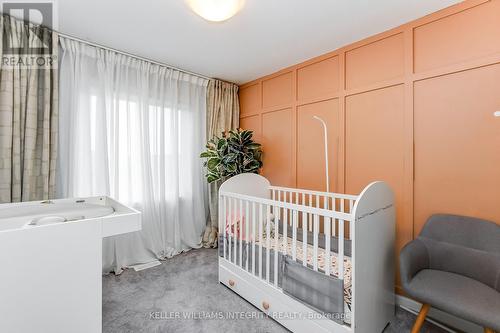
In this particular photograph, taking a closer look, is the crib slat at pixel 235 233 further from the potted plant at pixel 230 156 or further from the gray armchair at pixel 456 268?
the gray armchair at pixel 456 268

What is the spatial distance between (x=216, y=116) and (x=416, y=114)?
240cm

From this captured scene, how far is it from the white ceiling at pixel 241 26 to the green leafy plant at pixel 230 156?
96 cm

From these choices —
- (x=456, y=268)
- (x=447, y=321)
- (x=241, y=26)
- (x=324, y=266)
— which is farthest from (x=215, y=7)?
(x=447, y=321)

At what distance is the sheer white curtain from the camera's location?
2.33 m

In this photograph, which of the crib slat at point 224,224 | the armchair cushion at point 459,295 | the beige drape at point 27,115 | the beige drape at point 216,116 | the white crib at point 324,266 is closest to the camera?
the armchair cushion at point 459,295

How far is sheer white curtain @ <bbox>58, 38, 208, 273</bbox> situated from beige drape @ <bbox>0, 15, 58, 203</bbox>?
0.45 feet

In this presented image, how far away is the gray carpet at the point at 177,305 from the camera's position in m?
1.71

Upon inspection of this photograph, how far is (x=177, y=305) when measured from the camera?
196 centimetres

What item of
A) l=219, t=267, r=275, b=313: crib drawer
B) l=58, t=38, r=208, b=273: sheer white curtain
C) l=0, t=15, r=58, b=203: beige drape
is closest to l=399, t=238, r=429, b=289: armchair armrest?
l=219, t=267, r=275, b=313: crib drawer

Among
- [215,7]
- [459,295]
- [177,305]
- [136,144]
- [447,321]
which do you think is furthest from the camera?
[136,144]

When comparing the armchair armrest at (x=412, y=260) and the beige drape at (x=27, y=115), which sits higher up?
the beige drape at (x=27, y=115)

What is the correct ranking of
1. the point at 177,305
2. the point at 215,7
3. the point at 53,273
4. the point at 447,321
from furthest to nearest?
1. the point at 177,305
2. the point at 447,321
3. the point at 215,7
4. the point at 53,273

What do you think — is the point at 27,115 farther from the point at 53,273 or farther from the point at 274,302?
the point at 274,302

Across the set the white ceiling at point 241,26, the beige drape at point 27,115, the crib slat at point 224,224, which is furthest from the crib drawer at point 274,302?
the white ceiling at point 241,26
